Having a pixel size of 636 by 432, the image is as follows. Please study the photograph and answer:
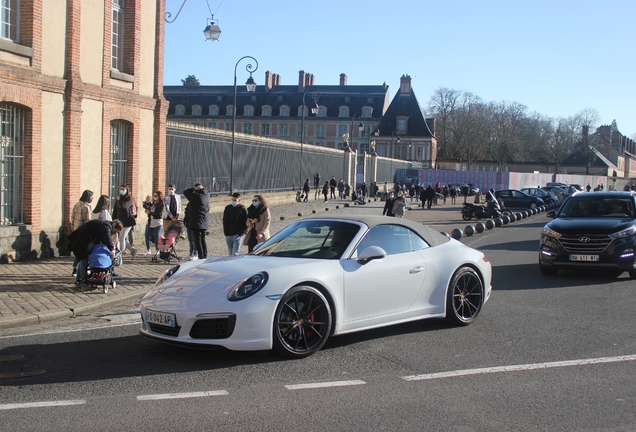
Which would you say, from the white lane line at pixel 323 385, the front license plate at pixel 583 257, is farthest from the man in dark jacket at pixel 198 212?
the white lane line at pixel 323 385

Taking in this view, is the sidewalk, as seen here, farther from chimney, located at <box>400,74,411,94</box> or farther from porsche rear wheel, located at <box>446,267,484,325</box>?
chimney, located at <box>400,74,411,94</box>

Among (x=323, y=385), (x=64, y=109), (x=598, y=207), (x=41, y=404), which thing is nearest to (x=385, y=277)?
(x=323, y=385)

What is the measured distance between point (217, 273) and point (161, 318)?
707 mm

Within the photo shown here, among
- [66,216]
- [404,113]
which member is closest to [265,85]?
[404,113]

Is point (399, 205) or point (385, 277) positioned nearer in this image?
point (385, 277)

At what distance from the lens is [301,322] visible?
6.96 metres

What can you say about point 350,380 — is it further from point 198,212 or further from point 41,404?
point 198,212

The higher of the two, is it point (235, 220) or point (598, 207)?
point (598, 207)

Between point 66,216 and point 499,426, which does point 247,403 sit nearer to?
point 499,426

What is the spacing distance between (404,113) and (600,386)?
10401 cm

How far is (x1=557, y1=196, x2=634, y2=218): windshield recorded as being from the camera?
1412 cm

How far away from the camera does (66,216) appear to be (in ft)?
53.2

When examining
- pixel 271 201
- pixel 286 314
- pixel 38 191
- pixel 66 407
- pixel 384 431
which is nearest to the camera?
pixel 384 431

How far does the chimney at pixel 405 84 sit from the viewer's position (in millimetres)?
109312
